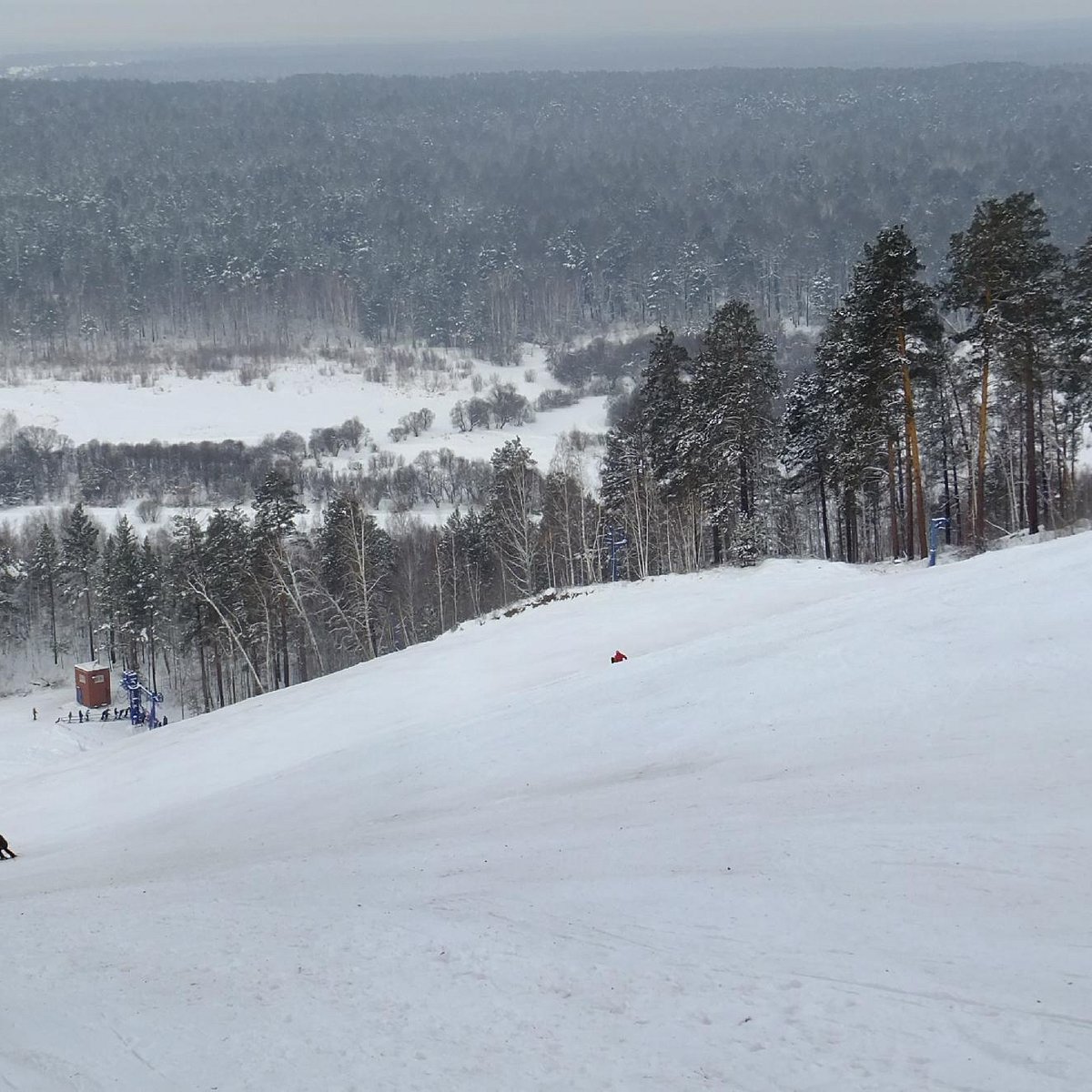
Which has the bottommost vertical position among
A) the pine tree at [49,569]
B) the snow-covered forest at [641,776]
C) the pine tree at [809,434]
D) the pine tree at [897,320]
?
the pine tree at [49,569]

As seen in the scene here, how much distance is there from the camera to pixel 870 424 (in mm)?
30734

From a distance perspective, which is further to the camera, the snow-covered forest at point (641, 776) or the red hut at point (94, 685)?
the red hut at point (94, 685)

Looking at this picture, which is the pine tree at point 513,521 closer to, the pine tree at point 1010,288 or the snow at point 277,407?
the pine tree at point 1010,288

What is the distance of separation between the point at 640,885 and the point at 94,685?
4539cm

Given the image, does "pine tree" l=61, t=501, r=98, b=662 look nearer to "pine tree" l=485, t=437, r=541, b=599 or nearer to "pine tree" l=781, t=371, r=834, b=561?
"pine tree" l=485, t=437, r=541, b=599

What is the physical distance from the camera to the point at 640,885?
10.9 metres

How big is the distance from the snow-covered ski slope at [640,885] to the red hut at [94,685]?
30.5m

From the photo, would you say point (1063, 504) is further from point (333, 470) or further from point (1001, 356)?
point (333, 470)

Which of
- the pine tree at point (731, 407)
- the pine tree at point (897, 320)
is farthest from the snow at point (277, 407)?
the pine tree at point (897, 320)

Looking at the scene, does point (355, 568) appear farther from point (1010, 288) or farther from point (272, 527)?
point (1010, 288)

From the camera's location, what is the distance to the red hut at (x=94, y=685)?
164ft

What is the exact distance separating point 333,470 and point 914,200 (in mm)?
127783

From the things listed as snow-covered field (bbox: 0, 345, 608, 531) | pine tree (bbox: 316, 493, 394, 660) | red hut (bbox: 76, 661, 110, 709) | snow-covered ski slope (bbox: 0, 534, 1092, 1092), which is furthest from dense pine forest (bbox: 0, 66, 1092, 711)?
snow-covered ski slope (bbox: 0, 534, 1092, 1092)

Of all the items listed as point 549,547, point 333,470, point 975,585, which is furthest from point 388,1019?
point 333,470
